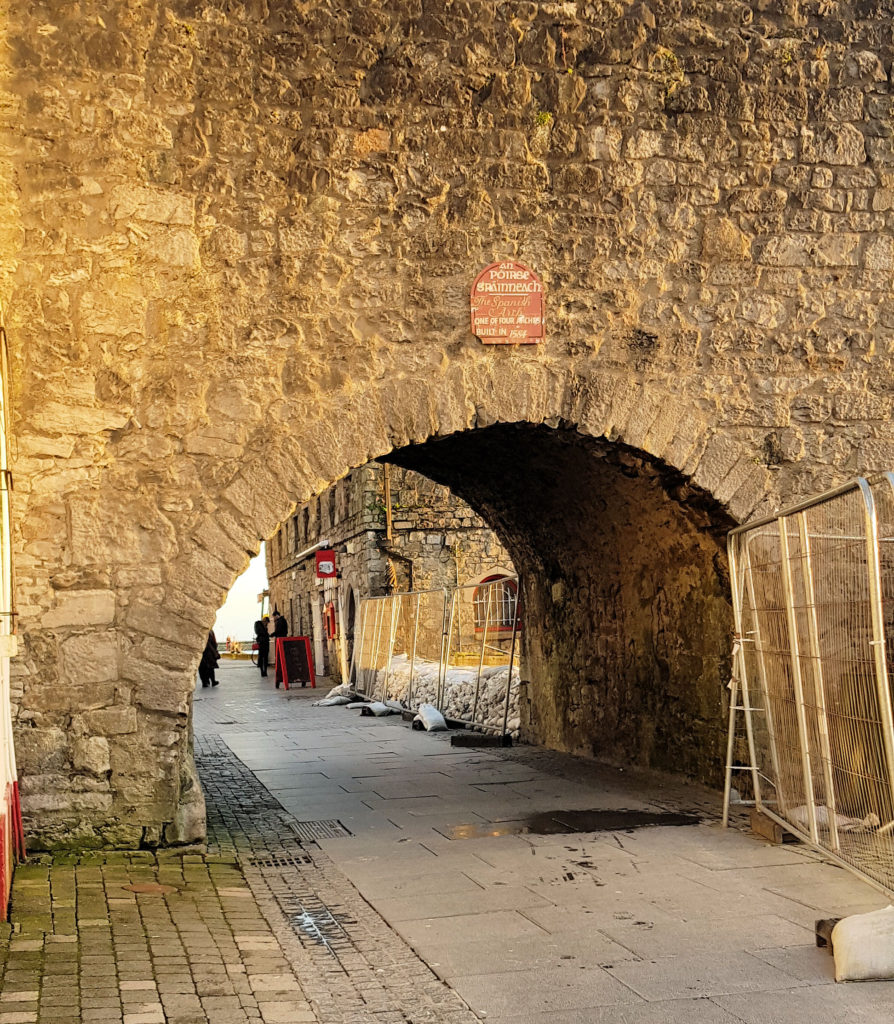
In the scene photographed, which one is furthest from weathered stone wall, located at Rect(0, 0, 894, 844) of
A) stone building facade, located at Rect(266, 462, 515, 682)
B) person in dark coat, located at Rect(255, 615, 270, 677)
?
person in dark coat, located at Rect(255, 615, 270, 677)

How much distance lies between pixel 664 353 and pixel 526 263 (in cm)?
91

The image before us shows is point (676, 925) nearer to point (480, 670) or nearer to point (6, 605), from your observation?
point (6, 605)

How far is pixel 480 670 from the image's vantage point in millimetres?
11531

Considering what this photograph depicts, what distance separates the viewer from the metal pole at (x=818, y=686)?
A: 15.4ft

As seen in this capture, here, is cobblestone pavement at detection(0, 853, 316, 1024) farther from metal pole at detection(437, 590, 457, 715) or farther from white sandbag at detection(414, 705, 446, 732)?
metal pole at detection(437, 590, 457, 715)

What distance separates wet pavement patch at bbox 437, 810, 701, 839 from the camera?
20.1 feet

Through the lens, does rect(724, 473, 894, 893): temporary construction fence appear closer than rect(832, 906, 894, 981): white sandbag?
No

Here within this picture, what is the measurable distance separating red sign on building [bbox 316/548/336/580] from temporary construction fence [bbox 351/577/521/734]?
2.47m

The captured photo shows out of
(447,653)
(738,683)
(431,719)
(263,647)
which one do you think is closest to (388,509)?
(447,653)

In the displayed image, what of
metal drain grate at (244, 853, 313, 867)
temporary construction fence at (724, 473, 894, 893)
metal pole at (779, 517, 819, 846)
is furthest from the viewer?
metal drain grate at (244, 853, 313, 867)

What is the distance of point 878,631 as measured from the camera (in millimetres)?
3967

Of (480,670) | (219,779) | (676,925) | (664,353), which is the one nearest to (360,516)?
(480,670)

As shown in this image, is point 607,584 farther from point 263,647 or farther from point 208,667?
point 263,647

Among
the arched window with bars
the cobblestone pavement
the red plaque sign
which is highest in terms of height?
the red plaque sign
